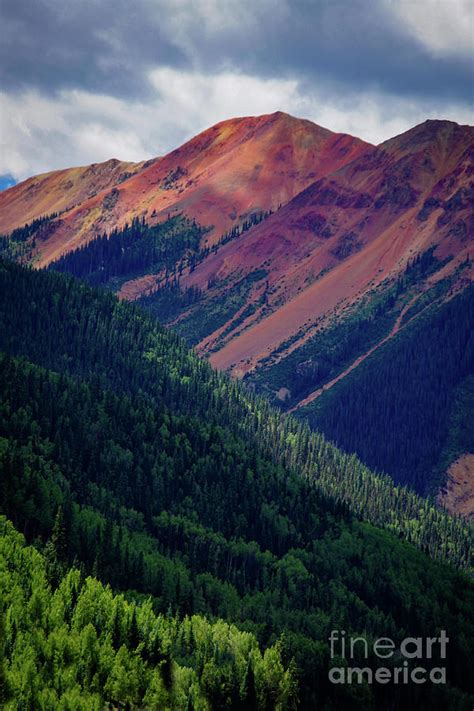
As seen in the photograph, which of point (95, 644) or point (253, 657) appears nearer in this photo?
point (95, 644)

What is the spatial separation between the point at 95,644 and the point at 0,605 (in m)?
13.6

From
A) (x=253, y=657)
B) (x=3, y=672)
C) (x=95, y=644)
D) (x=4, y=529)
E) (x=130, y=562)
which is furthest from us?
(x=130, y=562)

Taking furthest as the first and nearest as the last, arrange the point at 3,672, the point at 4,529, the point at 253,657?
the point at 4,529 → the point at 253,657 → the point at 3,672

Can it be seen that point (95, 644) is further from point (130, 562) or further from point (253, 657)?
point (130, 562)

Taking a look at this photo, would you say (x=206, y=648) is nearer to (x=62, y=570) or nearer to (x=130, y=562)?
(x=62, y=570)

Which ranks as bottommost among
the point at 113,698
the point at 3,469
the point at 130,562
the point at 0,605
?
the point at 113,698

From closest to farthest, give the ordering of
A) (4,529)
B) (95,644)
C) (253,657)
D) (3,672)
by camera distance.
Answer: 1. (3,672)
2. (95,644)
3. (253,657)
4. (4,529)

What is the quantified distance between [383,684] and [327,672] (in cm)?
1069

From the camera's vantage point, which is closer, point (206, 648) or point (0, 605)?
point (0, 605)

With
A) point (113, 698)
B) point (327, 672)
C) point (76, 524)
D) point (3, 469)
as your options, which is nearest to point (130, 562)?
point (76, 524)

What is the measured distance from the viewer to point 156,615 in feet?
559

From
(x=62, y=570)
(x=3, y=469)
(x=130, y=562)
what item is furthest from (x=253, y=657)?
(x=3, y=469)

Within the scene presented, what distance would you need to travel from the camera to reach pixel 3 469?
630 feet

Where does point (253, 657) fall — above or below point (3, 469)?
below
